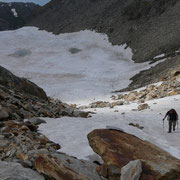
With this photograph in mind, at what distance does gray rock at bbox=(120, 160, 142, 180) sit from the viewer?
4006mm

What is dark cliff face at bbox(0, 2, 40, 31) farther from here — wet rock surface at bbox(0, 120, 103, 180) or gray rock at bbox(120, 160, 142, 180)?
gray rock at bbox(120, 160, 142, 180)

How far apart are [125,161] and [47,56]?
48.1 m

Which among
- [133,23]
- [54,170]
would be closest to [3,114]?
[54,170]

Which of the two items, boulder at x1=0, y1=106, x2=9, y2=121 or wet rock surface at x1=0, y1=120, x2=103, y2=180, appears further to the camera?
boulder at x1=0, y1=106, x2=9, y2=121

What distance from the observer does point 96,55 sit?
4906 cm

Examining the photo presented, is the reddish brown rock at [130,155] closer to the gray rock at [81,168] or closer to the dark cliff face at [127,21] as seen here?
the gray rock at [81,168]

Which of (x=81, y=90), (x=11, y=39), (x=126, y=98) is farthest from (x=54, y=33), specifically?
(x=126, y=98)

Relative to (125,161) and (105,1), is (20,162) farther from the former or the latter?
(105,1)

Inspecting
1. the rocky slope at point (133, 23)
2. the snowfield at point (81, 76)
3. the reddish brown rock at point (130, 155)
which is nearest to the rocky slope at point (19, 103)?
the snowfield at point (81, 76)

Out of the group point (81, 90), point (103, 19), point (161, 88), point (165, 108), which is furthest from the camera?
point (103, 19)

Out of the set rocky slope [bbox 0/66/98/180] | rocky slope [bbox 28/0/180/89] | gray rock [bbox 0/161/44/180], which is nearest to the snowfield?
rocky slope [bbox 0/66/98/180]

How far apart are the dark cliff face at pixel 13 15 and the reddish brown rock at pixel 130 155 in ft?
348

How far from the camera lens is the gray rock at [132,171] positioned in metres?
4.01

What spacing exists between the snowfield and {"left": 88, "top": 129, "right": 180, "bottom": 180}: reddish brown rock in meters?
0.74
